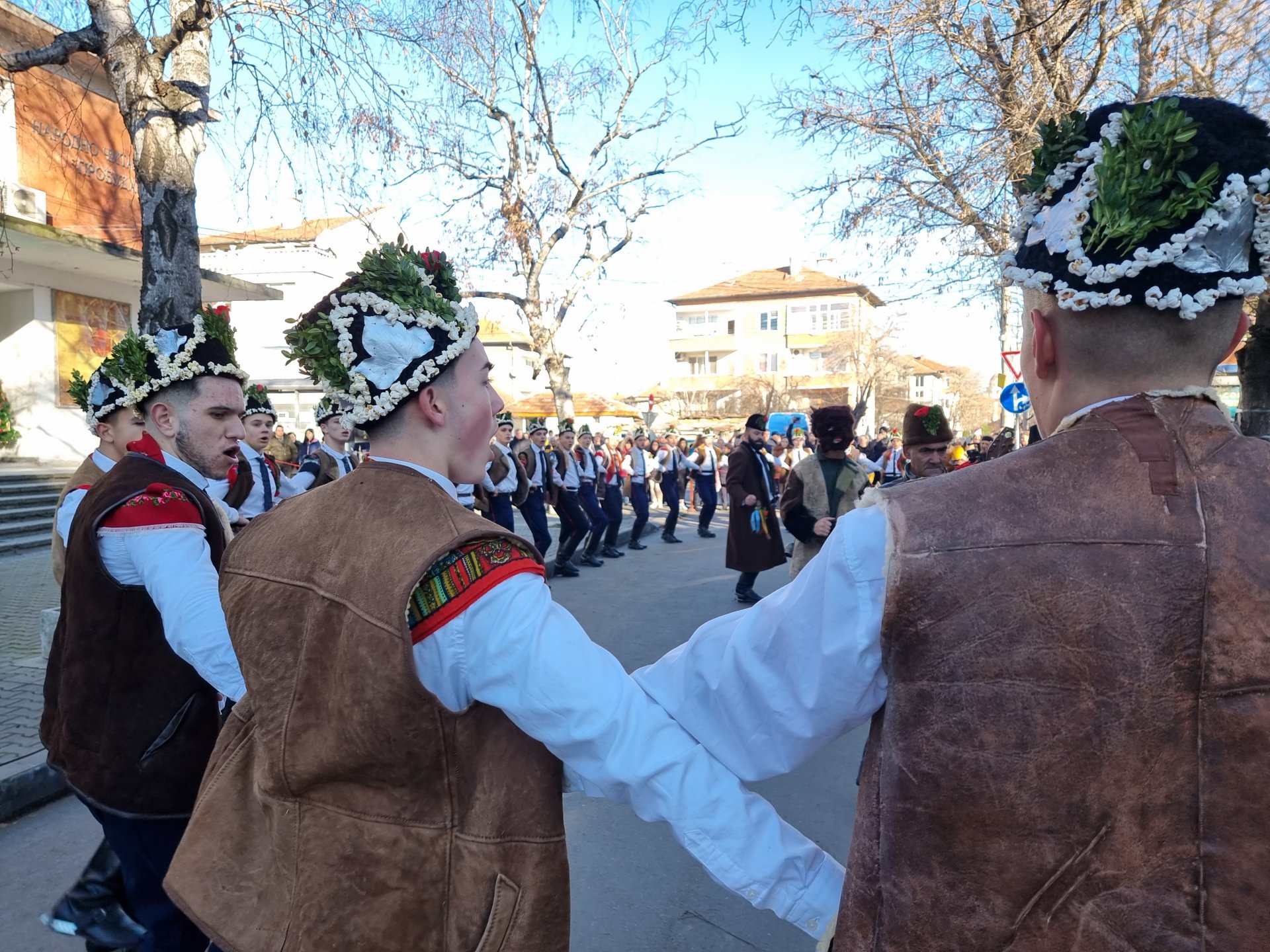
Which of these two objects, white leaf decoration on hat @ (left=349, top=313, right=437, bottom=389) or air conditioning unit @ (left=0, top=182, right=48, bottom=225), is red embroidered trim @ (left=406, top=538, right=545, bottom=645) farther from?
air conditioning unit @ (left=0, top=182, right=48, bottom=225)

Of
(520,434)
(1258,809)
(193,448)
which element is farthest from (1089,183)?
(520,434)

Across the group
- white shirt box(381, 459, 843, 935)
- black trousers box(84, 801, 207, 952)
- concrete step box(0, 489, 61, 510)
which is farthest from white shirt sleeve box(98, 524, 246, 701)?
concrete step box(0, 489, 61, 510)

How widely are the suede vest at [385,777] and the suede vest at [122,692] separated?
89cm

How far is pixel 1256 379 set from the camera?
8117mm

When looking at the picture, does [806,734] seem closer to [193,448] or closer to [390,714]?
[390,714]

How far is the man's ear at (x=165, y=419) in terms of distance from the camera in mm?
2828

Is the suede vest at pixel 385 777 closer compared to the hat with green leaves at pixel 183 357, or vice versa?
the suede vest at pixel 385 777

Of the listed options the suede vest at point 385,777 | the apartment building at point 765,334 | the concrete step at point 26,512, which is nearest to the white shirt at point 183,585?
the suede vest at point 385,777

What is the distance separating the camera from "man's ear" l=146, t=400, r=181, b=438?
2828 mm

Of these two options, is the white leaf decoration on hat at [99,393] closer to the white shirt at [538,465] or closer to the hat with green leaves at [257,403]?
the hat with green leaves at [257,403]

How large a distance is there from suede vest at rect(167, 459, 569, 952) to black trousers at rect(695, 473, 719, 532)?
14371 mm

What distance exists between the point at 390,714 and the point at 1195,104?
5.15 ft

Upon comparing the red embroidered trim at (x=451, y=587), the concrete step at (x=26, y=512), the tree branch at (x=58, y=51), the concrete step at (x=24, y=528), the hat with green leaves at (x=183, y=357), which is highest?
the tree branch at (x=58, y=51)

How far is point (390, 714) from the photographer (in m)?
1.43
